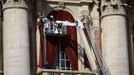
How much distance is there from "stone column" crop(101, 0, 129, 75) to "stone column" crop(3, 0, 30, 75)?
5.25 metres

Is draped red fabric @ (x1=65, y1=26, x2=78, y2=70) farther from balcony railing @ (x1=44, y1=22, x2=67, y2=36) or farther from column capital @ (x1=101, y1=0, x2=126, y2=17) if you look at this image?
column capital @ (x1=101, y1=0, x2=126, y2=17)

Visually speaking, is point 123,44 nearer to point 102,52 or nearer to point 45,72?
point 102,52

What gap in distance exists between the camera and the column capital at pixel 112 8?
39.8 m

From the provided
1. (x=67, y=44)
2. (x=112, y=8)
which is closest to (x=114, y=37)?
(x=112, y=8)

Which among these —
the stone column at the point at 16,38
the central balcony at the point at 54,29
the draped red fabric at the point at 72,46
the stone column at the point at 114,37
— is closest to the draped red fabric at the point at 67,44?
the draped red fabric at the point at 72,46

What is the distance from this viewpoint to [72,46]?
3988 cm

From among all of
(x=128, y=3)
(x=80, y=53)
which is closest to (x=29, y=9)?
(x=80, y=53)

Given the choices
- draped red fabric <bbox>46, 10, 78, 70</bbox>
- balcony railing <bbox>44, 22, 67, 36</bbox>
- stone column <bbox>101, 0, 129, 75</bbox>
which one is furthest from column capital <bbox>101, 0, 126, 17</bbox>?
balcony railing <bbox>44, 22, 67, 36</bbox>

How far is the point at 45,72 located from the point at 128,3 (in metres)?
7.61

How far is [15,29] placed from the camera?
37.2 metres

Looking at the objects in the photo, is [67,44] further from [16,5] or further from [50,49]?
[16,5]

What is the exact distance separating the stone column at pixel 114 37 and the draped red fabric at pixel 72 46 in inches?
69.7

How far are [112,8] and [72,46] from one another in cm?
347

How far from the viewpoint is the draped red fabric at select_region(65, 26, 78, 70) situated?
39.5 meters
